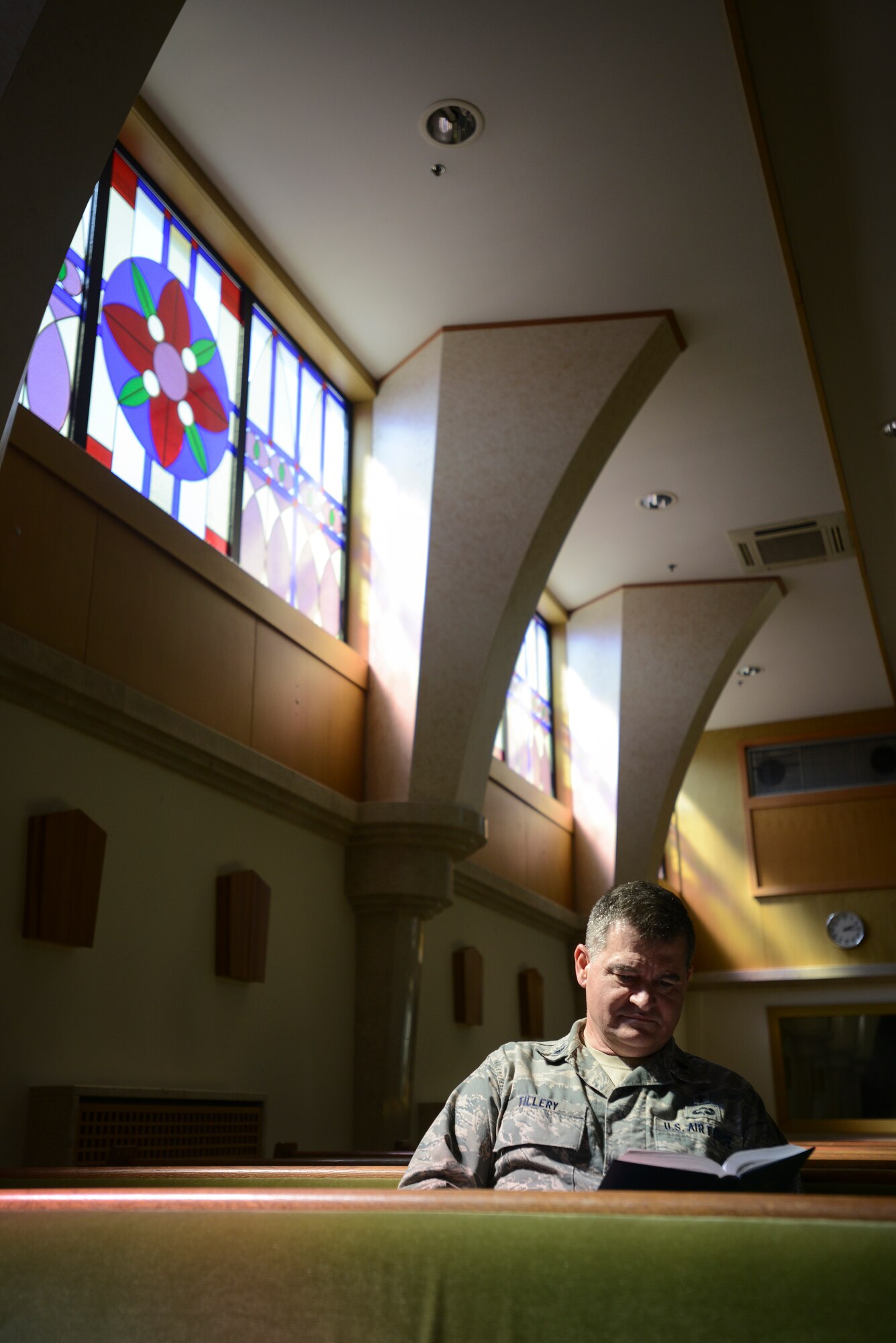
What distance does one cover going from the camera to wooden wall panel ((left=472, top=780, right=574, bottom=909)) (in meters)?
7.70

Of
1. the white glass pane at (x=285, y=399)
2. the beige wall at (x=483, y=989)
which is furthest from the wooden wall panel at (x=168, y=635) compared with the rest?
the beige wall at (x=483, y=989)

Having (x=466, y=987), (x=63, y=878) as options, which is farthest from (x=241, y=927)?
(x=466, y=987)

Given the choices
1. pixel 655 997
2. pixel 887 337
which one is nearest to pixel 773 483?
pixel 887 337

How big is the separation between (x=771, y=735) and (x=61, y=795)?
357 inches

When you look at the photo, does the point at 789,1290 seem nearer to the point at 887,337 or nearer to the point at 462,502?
the point at 462,502

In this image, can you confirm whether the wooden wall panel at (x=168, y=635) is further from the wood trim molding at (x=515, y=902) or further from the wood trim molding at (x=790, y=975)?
the wood trim molding at (x=790, y=975)

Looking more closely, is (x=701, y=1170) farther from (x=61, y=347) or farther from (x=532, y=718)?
(x=532, y=718)

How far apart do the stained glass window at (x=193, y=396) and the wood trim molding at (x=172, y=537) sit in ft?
0.44

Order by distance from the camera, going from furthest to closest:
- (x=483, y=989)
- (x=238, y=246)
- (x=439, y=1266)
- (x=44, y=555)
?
(x=483, y=989)
(x=238, y=246)
(x=44, y=555)
(x=439, y=1266)

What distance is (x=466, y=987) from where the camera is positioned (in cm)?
687

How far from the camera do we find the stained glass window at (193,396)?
4.38 meters

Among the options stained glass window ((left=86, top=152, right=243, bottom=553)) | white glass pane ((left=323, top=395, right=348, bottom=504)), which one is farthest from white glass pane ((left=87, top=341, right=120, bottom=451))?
white glass pane ((left=323, top=395, right=348, bottom=504))

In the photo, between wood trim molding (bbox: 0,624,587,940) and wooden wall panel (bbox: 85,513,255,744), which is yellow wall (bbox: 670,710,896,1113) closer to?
wood trim molding (bbox: 0,624,587,940)

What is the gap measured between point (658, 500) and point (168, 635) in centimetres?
397
